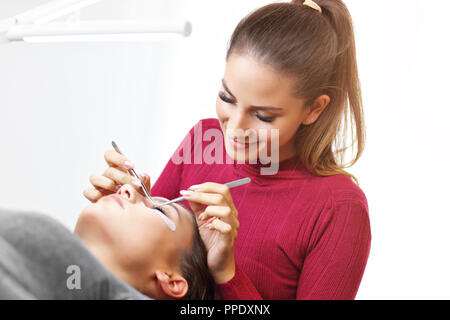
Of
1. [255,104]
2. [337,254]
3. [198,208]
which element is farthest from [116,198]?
[337,254]

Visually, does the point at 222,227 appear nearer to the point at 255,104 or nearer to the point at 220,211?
the point at 220,211

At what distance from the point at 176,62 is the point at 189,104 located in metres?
0.12

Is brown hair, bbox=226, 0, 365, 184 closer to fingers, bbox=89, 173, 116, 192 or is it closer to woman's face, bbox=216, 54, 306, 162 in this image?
woman's face, bbox=216, 54, 306, 162

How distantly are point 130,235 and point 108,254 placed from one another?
1.5 inches

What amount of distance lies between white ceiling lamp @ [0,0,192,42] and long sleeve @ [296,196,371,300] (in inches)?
15.8

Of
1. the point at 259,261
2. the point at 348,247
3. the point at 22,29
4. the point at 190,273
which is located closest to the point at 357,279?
the point at 348,247

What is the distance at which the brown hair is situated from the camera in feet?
2.69

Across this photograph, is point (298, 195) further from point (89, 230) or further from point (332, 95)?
point (89, 230)

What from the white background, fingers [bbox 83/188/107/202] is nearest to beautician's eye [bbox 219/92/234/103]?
fingers [bbox 83/188/107/202]

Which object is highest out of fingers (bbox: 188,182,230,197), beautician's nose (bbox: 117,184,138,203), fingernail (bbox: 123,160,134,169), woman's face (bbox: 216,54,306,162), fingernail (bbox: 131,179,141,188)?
woman's face (bbox: 216,54,306,162)

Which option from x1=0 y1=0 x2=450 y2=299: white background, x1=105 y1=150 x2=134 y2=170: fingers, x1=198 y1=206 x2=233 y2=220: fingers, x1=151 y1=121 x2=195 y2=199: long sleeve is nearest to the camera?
x1=198 y1=206 x2=233 y2=220: fingers

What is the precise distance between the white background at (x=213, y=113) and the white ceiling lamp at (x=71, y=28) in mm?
483

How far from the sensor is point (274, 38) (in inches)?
32.4

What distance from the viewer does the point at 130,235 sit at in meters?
0.77
